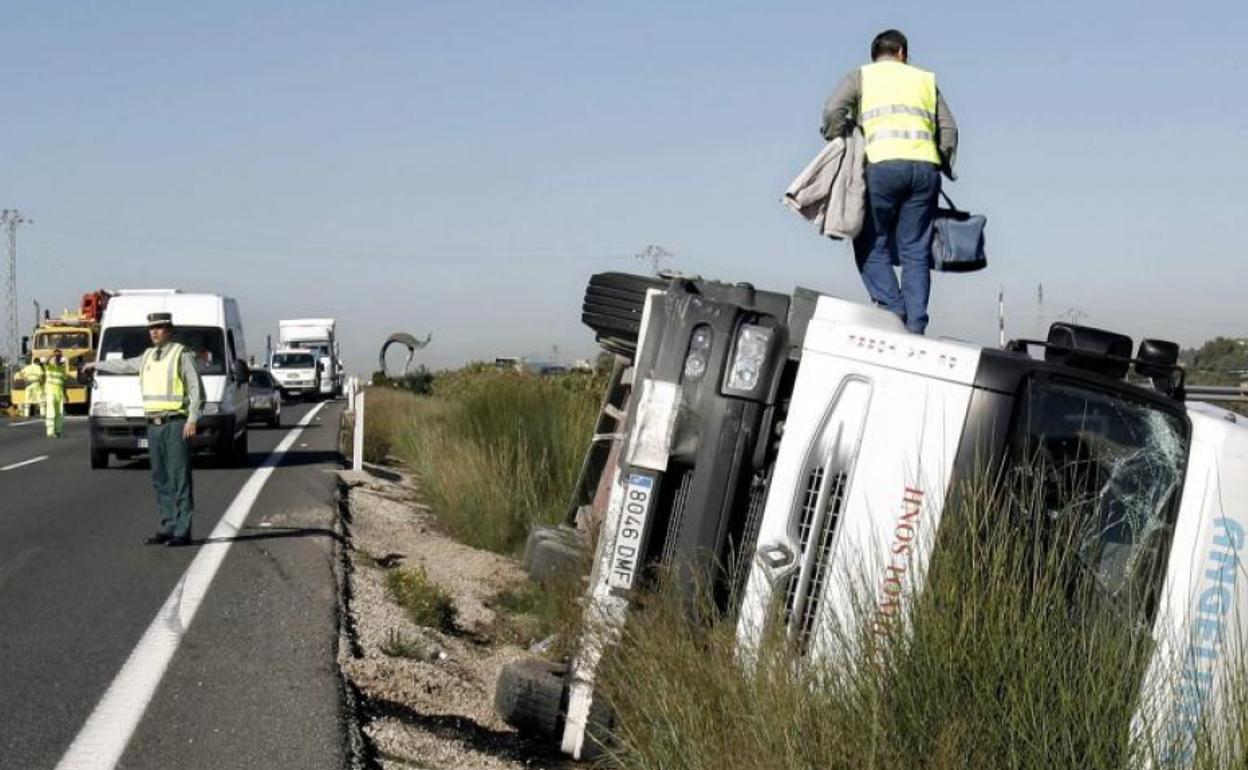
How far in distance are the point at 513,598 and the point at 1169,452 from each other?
6.88 m

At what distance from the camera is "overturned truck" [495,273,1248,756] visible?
5527mm

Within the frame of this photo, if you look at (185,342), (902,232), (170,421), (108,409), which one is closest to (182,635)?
(902,232)

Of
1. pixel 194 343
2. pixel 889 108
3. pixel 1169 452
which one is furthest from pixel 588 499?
pixel 194 343

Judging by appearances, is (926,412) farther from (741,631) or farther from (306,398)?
(306,398)

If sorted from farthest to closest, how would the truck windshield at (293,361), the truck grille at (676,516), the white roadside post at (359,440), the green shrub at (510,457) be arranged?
the truck windshield at (293,361) < the white roadside post at (359,440) < the green shrub at (510,457) < the truck grille at (676,516)

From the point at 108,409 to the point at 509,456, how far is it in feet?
30.7

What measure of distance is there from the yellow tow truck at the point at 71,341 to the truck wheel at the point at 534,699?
42567 millimetres

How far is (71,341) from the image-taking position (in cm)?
4959

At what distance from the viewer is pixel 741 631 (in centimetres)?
598

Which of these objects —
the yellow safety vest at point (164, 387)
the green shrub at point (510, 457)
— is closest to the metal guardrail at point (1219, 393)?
the green shrub at point (510, 457)

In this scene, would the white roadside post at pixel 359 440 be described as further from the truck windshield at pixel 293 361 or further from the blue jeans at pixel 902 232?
the truck windshield at pixel 293 361

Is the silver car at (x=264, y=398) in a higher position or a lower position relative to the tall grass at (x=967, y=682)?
lower

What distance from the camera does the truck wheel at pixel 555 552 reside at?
8.20 m

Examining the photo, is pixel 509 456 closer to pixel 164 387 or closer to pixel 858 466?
pixel 164 387
